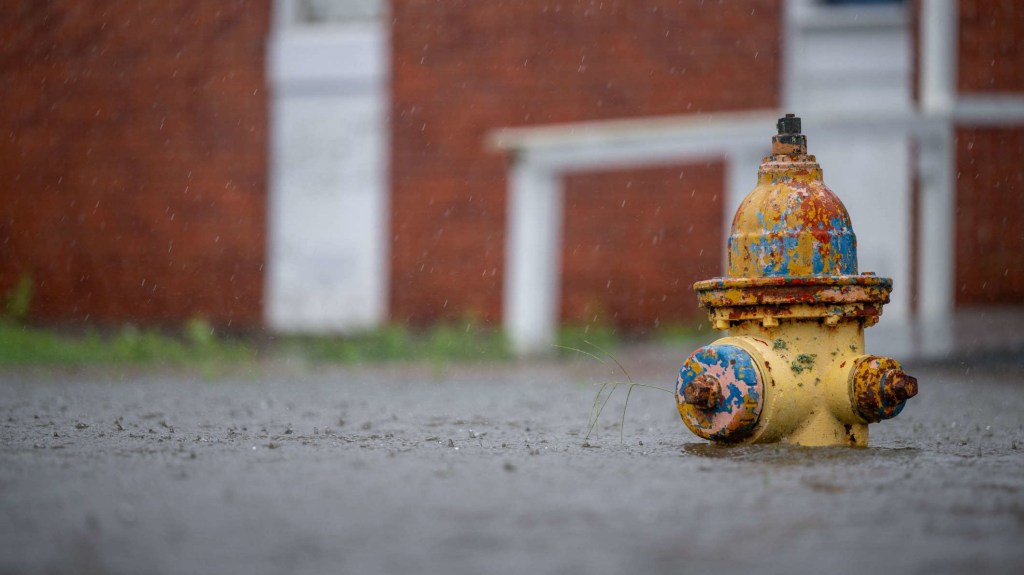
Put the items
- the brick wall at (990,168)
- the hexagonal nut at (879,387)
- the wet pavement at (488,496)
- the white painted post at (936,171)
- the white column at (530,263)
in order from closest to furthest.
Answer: the wet pavement at (488,496), the hexagonal nut at (879,387), the white painted post at (936,171), the white column at (530,263), the brick wall at (990,168)

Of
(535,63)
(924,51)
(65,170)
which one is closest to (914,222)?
(924,51)

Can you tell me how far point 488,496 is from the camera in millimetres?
2150

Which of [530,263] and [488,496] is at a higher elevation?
[530,263]

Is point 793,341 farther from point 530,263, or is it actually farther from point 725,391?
point 530,263

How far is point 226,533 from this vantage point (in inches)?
72.1

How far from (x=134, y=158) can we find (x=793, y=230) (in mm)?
7926

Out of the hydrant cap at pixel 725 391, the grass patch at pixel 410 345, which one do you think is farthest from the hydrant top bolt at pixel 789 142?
the grass patch at pixel 410 345

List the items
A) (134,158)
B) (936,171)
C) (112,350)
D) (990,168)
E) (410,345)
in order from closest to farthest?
(936,171) → (112,350) → (410,345) → (990,168) → (134,158)

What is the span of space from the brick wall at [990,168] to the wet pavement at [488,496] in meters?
4.83

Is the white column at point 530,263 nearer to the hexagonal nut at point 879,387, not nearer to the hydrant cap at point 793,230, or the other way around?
the hydrant cap at point 793,230

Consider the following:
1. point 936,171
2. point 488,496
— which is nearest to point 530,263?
point 936,171

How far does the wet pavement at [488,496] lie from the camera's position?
1.69m

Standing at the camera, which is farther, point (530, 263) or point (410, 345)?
point (410, 345)

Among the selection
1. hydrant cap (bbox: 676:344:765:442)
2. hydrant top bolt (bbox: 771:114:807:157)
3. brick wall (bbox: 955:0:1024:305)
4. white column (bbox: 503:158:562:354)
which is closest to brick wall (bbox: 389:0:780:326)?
brick wall (bbox: 955:0:1024:305)
